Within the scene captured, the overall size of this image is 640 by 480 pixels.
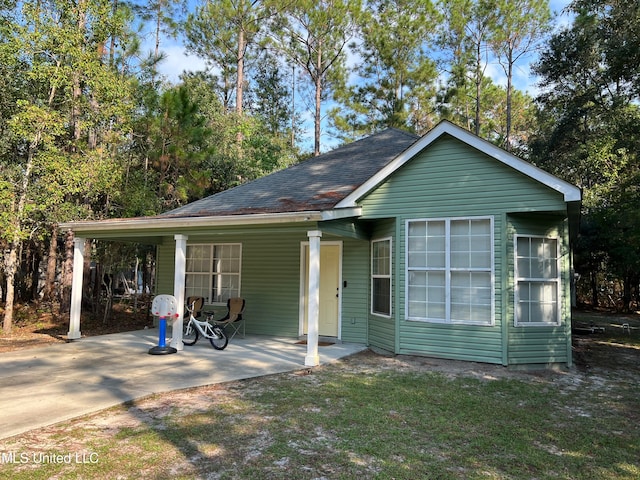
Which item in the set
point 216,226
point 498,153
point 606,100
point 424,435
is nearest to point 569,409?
point 424,435

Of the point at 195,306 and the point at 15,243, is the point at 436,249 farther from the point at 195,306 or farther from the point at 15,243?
the point at 15,243

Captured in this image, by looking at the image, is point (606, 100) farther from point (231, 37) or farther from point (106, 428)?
point (106, 428)

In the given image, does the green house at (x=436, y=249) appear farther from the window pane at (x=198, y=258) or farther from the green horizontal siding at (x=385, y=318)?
the window pane at (x=198, y=258)

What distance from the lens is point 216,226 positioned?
8.09 m

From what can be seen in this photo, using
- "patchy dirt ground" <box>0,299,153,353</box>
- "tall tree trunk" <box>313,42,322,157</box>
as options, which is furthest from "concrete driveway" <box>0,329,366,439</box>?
"tall tree trunk" <box>313,42,322,157</box>

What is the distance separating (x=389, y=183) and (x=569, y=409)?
4.55m

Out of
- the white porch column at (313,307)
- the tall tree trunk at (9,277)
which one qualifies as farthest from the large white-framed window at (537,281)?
the tall tree trunk at (9,277)

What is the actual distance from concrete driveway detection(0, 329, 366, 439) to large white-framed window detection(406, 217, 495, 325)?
5.60 feet

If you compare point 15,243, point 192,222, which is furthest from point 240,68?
point 192,222

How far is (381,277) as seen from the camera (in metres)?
8.47

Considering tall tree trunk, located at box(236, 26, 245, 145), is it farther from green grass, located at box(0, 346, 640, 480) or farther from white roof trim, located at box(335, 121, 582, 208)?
green grass, located at box(0, 346, 640, 480)

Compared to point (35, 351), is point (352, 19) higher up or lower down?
higher up

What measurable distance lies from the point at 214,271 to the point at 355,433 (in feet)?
23.9

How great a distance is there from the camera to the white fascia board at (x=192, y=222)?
702 centimetres
